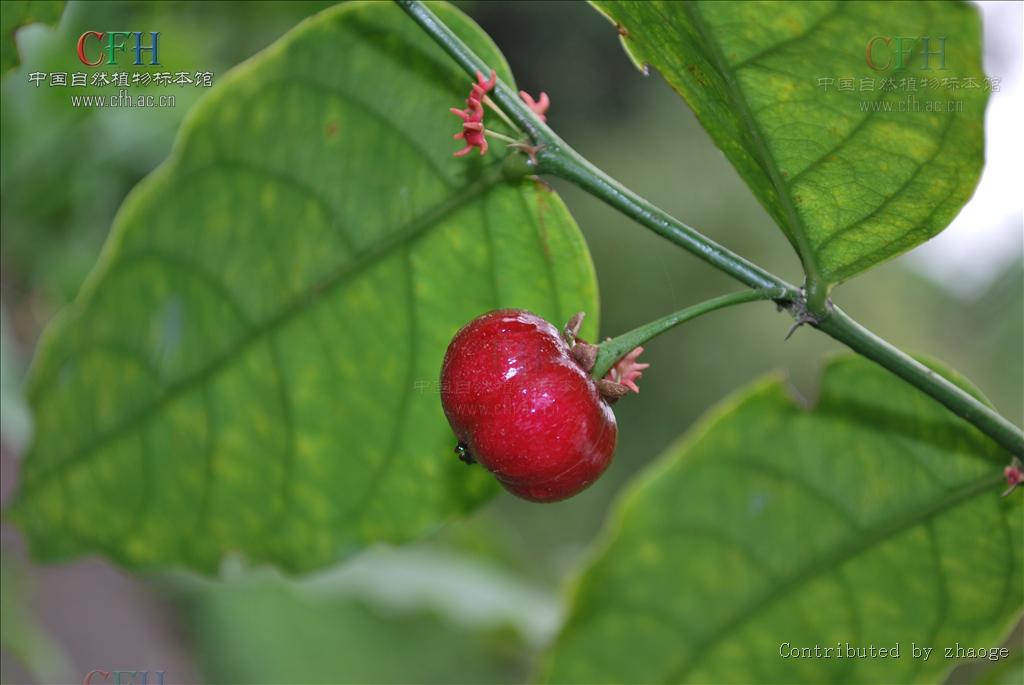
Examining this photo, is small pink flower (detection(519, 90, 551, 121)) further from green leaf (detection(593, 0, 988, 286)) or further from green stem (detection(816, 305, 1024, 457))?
green stem (detection(816, 305, 1024, 457))

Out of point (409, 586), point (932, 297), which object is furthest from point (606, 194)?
point (932, 297)

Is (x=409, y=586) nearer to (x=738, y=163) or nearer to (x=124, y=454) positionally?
(x=124, y=454)

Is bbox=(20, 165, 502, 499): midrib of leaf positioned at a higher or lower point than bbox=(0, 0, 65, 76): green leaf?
lower
